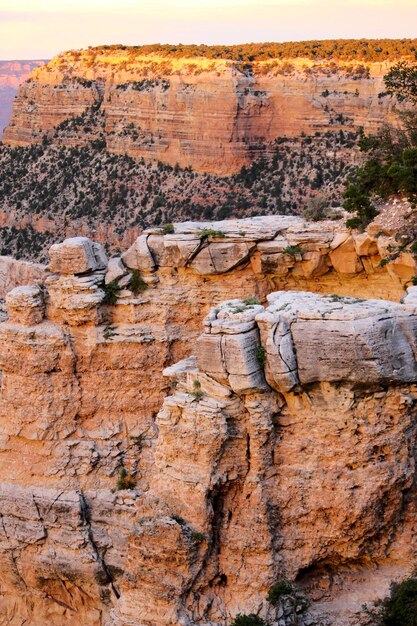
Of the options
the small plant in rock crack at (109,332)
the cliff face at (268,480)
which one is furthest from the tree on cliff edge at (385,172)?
the small plant in rock crack at (109,332)

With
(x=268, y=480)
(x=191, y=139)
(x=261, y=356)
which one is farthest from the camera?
(x=191, y=139)

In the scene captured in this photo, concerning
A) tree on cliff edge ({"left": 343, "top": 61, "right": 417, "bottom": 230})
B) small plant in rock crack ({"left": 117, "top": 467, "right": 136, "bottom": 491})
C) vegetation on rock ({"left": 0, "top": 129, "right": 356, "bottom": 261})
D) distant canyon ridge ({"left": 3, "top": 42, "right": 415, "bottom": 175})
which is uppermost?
tree on cliff edge ({"left": 343, "top": 61, "right": 417, "bottom": 230})

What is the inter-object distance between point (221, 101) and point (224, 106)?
1.21 feet

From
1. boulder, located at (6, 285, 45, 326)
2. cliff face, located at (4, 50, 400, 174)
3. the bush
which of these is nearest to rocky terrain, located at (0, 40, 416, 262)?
cliff face, located at (4, 50, 400, 174)

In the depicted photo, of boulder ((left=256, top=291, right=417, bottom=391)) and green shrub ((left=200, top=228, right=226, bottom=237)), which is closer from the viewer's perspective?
boulder ((left=256, top=291, right=417, bottom=391))

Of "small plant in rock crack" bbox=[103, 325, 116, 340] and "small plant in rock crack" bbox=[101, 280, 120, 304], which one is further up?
"small plant in rock crack" bbox=[101, 280, 120, 304]

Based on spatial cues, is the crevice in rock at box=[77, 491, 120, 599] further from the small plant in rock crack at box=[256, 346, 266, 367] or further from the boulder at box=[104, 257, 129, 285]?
the small plant in rock crack at box=[256, 346, 266, 367]

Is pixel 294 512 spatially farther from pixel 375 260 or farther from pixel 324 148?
pixel 324 148

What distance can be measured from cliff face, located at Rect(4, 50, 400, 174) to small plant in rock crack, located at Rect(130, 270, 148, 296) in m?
37.1

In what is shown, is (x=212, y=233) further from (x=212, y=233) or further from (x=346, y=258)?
(x=346, y=258)

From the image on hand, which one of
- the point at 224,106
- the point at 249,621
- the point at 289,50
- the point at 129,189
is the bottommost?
the point at 129,189

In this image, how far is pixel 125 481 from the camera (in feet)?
80.0

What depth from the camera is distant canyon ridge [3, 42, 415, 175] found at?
2505 inches

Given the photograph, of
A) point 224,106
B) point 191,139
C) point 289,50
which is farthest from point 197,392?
point 289,50
